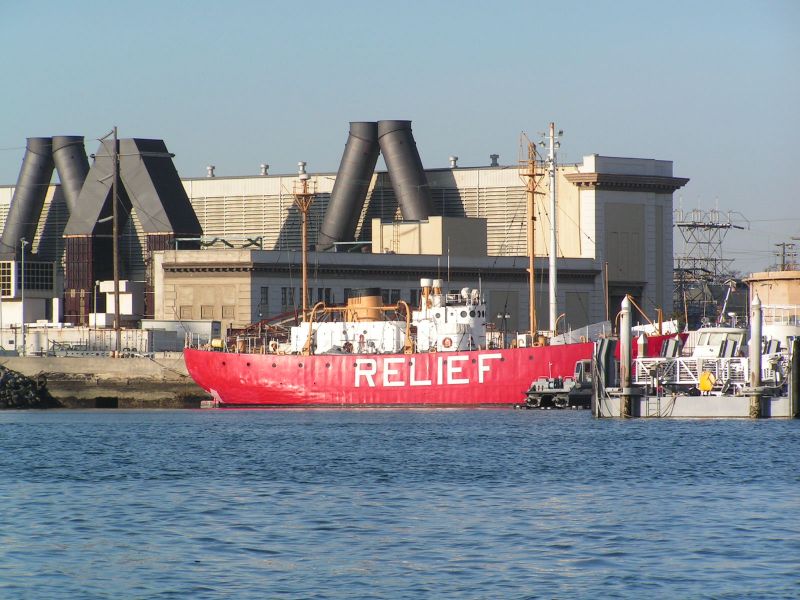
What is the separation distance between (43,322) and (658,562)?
278 ft

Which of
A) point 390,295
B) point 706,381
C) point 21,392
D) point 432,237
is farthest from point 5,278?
point 706,381

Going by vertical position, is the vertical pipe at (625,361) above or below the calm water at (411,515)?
above

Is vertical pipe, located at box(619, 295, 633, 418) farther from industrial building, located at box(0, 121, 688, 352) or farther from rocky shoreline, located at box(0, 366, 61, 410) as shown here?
industrial building, located at box(0, 121, 688, 352)

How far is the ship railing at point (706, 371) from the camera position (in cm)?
5478

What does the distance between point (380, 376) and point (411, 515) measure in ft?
143

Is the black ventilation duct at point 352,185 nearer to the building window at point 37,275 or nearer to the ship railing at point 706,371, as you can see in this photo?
the building window at point 37,275

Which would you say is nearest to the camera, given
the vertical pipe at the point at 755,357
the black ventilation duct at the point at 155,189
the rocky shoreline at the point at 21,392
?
the vertical pipe at the point at 755,357

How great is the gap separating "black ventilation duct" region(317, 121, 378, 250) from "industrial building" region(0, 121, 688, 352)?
0.11 metres

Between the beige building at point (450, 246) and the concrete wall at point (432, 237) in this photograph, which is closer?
the beige building at point (450, 246)

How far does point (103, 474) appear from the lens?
39.5 m

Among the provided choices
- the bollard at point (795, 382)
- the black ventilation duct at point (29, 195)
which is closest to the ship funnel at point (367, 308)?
the bollard at point (795, 382)

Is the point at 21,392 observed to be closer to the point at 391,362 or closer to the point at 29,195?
the point at 391,362

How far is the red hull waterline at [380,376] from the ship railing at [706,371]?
37.8 ft

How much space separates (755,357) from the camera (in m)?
52.5
